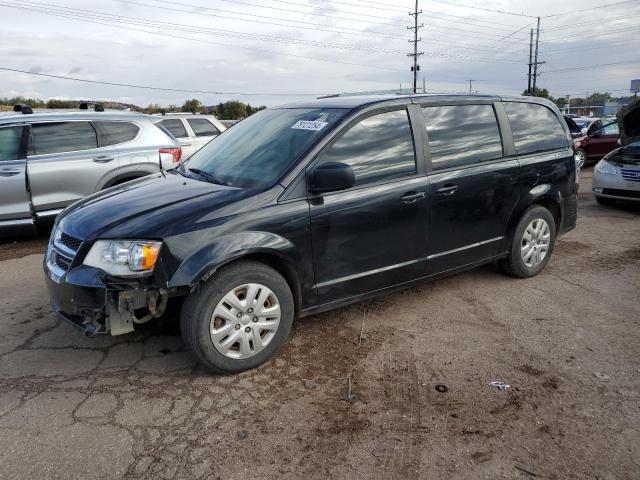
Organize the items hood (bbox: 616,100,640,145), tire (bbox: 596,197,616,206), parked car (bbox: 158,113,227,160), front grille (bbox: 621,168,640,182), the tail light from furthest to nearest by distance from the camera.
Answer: parked car (bbox: 158,113,227,160) → hood (bbox: 616,100,640,145) → tire (bbox: 596,197,616,206) → front grille (bbox: 621,168,640,182) → the tail light

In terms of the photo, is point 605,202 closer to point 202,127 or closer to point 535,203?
point 535,203

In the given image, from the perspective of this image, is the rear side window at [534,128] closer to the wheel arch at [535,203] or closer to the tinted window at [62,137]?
the wheel arch at [535,203]

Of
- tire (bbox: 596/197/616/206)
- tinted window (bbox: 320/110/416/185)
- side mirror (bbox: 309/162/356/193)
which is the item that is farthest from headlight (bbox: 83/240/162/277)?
tire (bbox: 596/197/616/206)

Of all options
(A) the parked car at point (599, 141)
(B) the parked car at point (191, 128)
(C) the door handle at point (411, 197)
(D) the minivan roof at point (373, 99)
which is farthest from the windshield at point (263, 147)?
(A) the parked car at point (599, 141)

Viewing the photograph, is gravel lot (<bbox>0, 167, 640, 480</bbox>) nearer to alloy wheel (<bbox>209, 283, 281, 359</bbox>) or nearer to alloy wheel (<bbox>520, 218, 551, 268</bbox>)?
alloy wheel (<bbox>209, 283, 281, 359</bbox>)

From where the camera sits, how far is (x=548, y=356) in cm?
354

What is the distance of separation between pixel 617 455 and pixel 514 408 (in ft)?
1.82

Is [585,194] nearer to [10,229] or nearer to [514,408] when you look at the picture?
[514,408]

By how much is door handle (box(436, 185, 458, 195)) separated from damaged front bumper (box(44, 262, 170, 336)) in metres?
2.25

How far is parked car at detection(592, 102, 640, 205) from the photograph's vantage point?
8.39 meters

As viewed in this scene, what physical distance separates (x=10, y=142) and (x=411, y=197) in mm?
5330

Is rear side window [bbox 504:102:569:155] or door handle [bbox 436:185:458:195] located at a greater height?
rear side window [bbox 504:102:569:155]

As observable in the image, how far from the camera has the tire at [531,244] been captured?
4809mm

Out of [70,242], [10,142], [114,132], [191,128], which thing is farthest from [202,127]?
[70,242]
